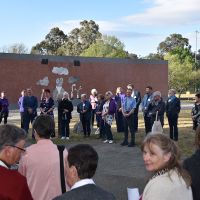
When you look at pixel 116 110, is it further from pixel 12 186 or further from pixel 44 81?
A: pixel 44 81

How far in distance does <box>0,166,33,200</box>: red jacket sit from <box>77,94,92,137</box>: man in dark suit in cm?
1448

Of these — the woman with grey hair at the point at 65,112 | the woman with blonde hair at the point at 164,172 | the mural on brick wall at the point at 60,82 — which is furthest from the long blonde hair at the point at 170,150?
the mural on brick wall at the point at 60,82

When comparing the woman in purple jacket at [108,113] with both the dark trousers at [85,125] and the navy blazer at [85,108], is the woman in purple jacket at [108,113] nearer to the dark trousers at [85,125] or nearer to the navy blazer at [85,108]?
the navy blazer at [85,108]

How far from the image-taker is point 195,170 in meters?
4.27

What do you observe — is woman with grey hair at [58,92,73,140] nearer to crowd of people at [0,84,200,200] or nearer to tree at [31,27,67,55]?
crowd of people at [0,84,200,200]

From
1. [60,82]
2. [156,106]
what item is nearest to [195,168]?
[156,106]

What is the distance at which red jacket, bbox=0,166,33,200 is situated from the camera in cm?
299

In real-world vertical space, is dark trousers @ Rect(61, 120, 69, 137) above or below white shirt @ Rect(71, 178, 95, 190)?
below

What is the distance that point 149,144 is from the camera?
3.48m

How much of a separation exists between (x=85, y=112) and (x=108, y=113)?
158 centimetres

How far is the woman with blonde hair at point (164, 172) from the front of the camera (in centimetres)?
325

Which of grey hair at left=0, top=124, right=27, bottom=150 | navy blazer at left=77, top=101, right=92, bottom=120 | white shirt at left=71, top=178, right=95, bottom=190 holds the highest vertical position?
grey hair at left=0, top=124, right=27, bottom=150

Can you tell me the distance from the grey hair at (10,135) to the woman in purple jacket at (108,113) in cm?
1222

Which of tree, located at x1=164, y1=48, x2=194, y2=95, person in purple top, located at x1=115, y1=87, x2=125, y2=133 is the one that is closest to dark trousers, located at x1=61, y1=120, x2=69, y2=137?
person in purple top, located at x1=115, y1=87, x2=125, y2=133
